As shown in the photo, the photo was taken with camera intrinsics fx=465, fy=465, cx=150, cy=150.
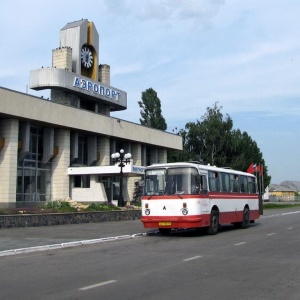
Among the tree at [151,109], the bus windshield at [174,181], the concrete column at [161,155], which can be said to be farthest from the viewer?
the tree at [151,109]

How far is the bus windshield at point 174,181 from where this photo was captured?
18.8 meters

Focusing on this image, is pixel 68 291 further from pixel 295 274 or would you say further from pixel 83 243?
pixel 83 243

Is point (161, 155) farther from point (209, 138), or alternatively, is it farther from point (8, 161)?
point (8, 161)

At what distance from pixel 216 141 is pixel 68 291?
68.4 meters

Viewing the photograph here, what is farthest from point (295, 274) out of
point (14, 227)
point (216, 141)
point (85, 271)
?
point (216, 141)

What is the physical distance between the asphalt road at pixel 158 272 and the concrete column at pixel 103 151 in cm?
3321

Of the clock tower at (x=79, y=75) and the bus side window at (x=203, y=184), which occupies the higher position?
the clock tower at (x=79, y=75)

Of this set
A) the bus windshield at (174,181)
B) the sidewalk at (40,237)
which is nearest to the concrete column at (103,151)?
the sidewalk at (40,237)

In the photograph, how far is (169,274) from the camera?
998 cm

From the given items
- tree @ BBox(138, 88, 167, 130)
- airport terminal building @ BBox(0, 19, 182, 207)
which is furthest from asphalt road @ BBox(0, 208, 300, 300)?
tree @ BBox(138, 88, 167, 130)

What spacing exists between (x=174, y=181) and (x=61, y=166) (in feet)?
86.8

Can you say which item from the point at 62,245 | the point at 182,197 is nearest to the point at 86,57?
the point at 182,197

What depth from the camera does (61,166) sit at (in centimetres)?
4381

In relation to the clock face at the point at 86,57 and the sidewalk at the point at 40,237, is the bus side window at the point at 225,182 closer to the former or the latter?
the sidewalk at the point at 40,237
